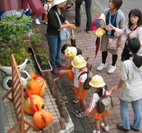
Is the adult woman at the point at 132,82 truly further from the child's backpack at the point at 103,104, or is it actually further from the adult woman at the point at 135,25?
the adult woman at the point at 135,25

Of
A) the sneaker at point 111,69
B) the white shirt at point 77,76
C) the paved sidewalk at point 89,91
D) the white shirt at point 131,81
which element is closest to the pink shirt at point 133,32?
the white shirt at point 131,81

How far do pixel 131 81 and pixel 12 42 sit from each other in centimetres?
263

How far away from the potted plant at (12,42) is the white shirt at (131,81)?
80.4 inches

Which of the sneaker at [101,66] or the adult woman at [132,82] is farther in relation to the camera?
the sneaker at [101,66]

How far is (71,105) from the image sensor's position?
463 centimetres

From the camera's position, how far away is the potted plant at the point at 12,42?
412 centimetres

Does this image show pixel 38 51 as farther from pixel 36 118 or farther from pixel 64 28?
pixel 36 118

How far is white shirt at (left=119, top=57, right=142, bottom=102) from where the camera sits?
342 cm

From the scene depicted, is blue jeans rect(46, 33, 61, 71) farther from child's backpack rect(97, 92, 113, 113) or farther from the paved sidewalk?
child's backpack rect(97, 92, 113, 113)

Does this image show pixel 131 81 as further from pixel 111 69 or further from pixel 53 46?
pixel 53 46

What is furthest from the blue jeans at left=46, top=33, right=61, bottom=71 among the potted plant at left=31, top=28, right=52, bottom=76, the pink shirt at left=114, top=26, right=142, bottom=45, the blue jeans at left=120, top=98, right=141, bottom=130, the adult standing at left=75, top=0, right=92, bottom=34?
the adult standing at left=75, top=0, right=92, bottom=34

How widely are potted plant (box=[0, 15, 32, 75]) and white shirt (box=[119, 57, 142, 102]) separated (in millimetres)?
2041

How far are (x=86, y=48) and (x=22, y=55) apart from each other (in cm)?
284

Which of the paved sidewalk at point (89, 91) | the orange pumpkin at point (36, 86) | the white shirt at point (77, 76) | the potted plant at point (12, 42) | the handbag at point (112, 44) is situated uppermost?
the potted plant at point (12, 42)
